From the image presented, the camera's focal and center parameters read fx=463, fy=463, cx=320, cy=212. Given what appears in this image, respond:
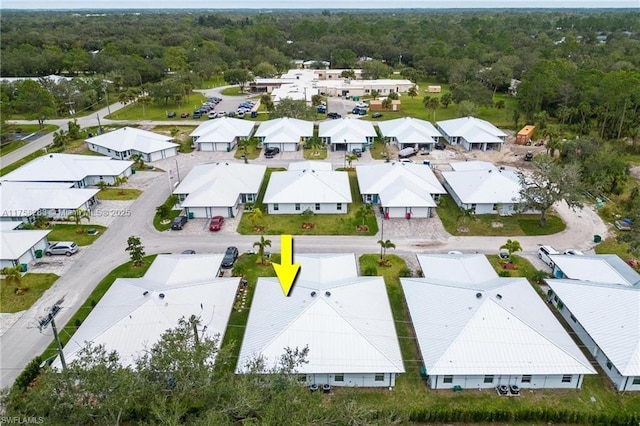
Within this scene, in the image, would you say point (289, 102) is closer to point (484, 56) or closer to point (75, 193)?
point (75, 193)

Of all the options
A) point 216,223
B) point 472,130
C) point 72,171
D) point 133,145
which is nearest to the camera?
point 216,223

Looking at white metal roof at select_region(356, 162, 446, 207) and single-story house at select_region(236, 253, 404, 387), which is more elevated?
white metal roof at select_region(356, 162, 446, 207)

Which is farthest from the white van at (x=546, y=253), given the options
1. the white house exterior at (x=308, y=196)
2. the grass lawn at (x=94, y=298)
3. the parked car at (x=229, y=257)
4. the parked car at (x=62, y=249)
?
the parked car at (x=62, y=249)

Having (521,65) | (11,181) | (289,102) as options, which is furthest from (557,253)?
(521,65)

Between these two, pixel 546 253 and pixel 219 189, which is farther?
pixel 219 189

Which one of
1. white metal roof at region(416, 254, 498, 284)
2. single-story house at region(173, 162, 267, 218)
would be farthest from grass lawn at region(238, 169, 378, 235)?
white metal roof at region(416, 254, 498, 284)

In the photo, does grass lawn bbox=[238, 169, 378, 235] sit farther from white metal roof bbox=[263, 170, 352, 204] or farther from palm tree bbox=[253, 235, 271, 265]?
palm tree bbox=[253, 235, 271, 265]

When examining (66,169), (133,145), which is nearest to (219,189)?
(66,169)

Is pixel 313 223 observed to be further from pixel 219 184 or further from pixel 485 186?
pixel 485 186
